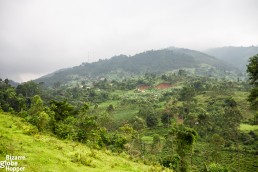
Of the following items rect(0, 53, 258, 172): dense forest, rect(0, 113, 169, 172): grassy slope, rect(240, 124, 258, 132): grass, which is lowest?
rect(240, 124, 258, 132): grass

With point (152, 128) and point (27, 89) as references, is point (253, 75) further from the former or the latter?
point (27, 89)

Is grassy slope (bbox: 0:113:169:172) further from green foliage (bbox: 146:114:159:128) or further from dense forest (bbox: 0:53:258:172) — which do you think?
green foliage (bbox: 146:114:159:128)

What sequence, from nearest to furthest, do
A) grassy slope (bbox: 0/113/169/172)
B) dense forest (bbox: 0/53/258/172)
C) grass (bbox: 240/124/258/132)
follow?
grassy slope (bbox: 0/113/169/172) → dense forest (bbox: 0/53/258/172) → grass (bbox: 240/124/258/132)

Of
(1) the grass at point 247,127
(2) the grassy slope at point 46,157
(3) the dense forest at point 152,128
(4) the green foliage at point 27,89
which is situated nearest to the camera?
(2) the grassy slope at point 46,157

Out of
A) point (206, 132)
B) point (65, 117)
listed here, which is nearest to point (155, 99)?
point (206, 132)

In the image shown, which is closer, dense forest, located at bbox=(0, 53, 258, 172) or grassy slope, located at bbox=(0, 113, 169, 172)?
grassy slope, located at bbox=(0, 113, 169, 172)

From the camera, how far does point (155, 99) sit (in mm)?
159625

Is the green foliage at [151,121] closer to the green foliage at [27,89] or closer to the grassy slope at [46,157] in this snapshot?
the green foliage at [27,89]

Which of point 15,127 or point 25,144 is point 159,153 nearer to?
point 15,127

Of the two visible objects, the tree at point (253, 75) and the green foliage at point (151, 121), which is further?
the green foliage at point (151, 121)

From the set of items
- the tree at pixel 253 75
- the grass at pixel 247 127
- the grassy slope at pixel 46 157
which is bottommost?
the grass at pixel 247 127

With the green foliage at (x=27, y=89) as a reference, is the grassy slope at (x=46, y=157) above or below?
above

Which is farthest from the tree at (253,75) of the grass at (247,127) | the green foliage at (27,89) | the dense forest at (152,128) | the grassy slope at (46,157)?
the green foliage at (27,89)

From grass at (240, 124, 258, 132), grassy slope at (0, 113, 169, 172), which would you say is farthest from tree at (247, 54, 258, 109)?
grass at (240, 124, 258, 132)
